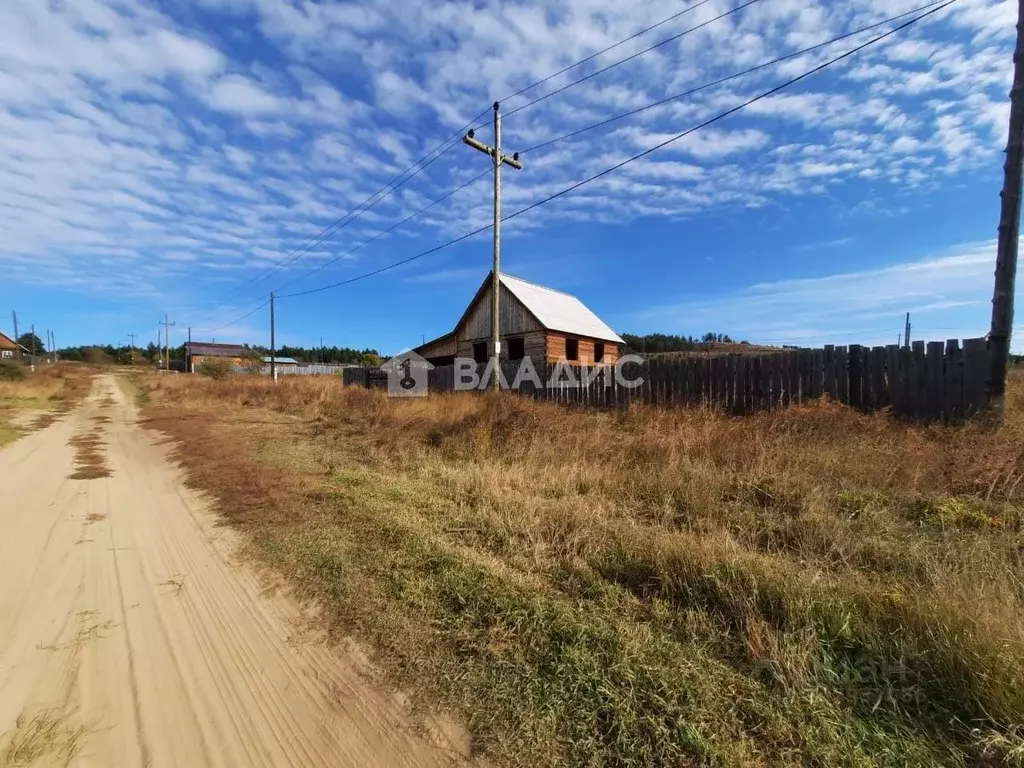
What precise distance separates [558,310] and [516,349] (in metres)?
3.63

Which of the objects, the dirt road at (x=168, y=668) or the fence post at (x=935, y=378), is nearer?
the dirt road at (x=168, y=668)

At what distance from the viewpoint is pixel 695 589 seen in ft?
9.76

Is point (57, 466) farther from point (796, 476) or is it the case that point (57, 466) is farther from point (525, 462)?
point (796, 476)

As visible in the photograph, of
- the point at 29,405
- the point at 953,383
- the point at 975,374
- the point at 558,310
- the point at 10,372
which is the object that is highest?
the point at 558,310

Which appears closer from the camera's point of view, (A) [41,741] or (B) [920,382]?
(A) [41,741]

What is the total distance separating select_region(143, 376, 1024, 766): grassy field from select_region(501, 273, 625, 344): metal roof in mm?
16996

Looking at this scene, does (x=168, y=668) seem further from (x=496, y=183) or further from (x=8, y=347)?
(x=8, y=347)

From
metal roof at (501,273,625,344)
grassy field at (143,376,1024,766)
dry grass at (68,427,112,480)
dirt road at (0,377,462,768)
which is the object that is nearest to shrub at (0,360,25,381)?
dry grass at (68,427,112,480)

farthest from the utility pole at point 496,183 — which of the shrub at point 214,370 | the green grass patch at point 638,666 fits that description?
the shrub at point 214,370

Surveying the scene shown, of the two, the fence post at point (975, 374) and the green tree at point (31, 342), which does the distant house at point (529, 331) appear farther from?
the green tree at point (31, 342)

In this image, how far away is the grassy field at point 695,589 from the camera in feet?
6.37

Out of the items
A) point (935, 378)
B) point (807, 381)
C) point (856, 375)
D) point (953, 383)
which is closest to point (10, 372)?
point (807, 381)

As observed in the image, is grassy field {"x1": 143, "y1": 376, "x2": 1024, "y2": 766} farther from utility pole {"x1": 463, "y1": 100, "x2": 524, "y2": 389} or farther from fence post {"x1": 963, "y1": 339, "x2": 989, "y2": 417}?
utility pole {"x1": 463, "y1": 100, "x2": 524, "y2": 389}

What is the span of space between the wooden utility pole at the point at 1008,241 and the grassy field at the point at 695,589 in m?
1.32
